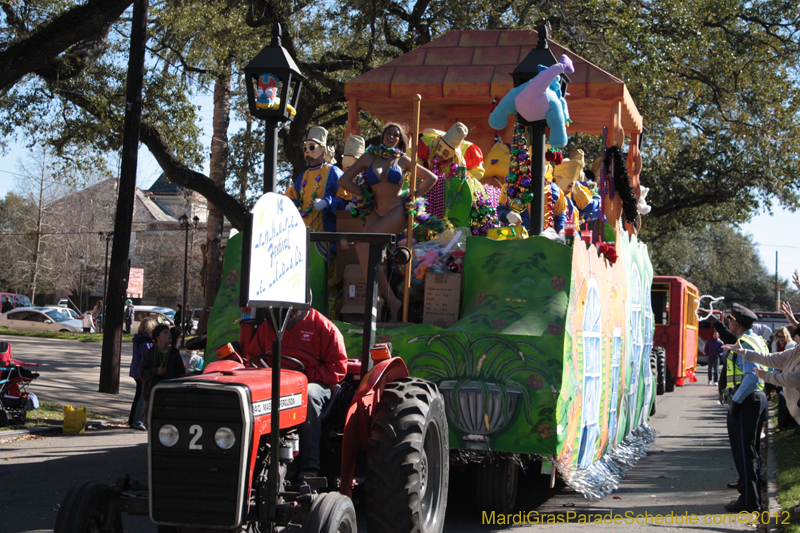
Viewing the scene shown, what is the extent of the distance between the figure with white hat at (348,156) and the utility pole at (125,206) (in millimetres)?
5319

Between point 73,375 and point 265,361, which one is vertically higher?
point 265,361

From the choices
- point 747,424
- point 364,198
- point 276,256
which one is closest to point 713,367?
point 747,424

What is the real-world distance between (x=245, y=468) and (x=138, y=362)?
8574 millimetres

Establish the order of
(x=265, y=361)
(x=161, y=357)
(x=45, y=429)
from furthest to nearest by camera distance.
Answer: (x=45, y=429)
(x=161, y=357)
(x=265, y=361)

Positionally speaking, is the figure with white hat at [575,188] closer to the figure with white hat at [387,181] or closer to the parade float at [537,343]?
the parade float at [537,343]

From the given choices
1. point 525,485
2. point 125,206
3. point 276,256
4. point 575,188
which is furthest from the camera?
point 125,206

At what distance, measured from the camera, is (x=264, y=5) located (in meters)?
17.9

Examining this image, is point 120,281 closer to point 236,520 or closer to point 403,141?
point 403,141

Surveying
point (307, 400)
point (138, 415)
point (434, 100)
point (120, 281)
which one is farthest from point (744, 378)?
point (120, 281)

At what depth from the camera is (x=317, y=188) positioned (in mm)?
8945

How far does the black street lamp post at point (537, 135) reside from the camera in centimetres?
777

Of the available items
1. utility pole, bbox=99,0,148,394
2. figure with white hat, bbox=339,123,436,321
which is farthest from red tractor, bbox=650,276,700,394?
figure with white hat, bbox=339,123,436,321

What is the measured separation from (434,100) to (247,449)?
26.3ft

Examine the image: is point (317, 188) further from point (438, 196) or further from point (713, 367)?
point (713, 367)
